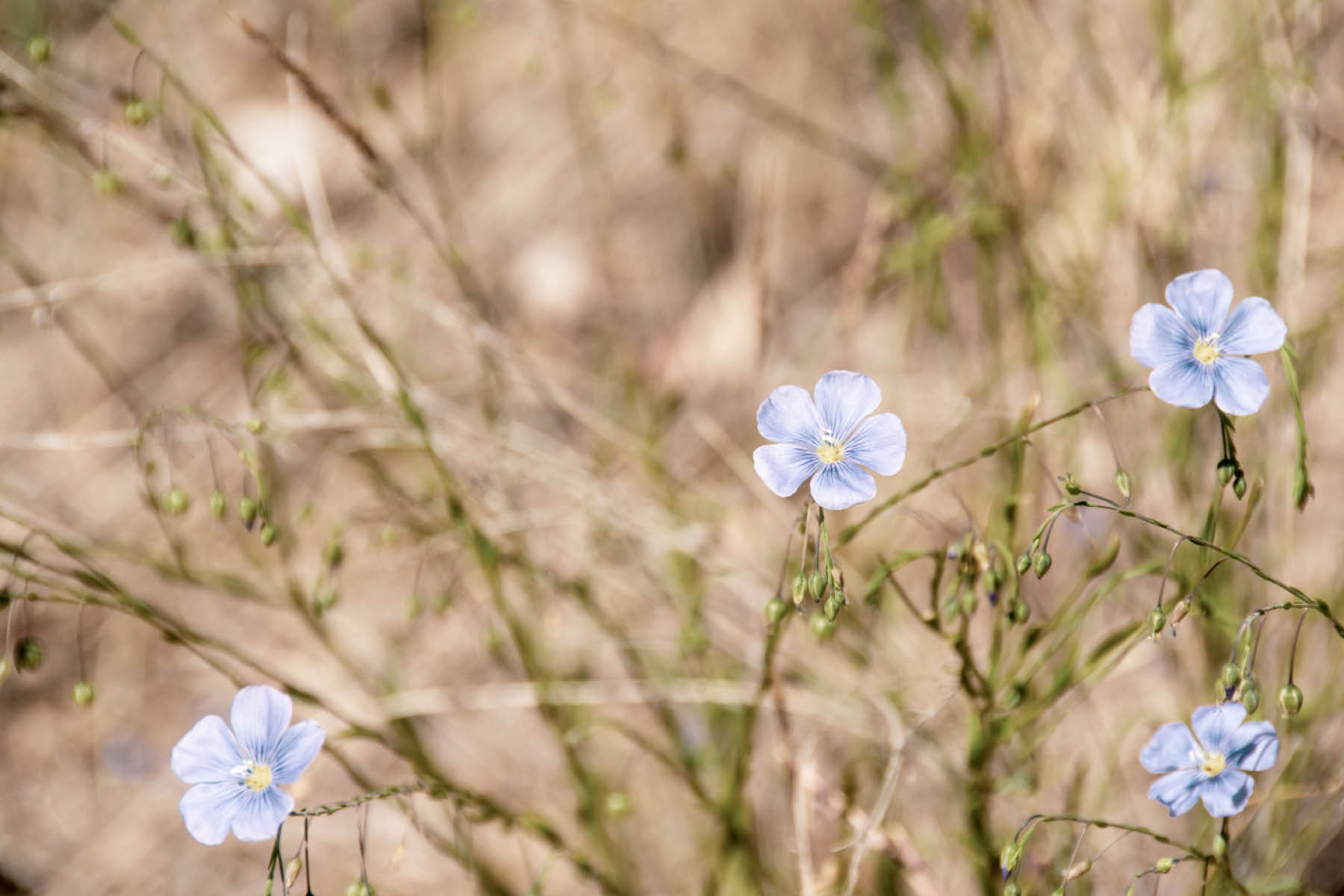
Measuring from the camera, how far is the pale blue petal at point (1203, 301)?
4.70ft

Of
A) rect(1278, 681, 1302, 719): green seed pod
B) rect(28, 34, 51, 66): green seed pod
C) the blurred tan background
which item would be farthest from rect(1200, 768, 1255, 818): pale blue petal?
rect(28, 34, 51, 66): green seed pod

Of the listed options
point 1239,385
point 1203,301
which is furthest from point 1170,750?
point 1203,301

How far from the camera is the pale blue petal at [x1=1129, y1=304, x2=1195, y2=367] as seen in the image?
1371 mm

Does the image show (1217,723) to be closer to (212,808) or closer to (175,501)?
(212,808)

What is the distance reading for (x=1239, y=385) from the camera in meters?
1.37

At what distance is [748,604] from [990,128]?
1.59m

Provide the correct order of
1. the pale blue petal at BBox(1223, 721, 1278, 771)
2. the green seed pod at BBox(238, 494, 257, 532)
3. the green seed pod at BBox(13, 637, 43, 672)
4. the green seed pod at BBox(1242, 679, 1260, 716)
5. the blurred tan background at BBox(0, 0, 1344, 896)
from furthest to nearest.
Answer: the blurred tan background at BBox(0, 0, 1344, 896) < the green seed pod at BBox(238, 494, 257, 532) < the green seed pod at BBox(13, 637, 43, 672) < the pale blue petal at BBox(1223, 721, 1278, 771) < the green seed pod at BBox(1242, 679, 1260, 716)

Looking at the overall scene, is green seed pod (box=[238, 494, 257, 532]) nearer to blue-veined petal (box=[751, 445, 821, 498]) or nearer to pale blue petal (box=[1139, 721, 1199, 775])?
blue-veined petal (box=[751, 445, 821, 498])

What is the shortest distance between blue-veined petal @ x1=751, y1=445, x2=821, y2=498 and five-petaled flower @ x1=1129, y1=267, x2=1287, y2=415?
461 millimetres

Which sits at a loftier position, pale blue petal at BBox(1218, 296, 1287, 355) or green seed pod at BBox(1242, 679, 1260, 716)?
pale blue petal at BBox(1218, 296, 1287, 355)

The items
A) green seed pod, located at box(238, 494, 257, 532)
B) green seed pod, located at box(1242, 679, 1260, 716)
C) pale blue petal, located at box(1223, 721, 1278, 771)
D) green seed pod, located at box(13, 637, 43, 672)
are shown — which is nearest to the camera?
green seed pod, located at box(1242, 679, 1260, 716)

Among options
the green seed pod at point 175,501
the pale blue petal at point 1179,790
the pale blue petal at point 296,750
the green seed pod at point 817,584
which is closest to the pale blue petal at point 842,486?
the green seed pod at point 817,584

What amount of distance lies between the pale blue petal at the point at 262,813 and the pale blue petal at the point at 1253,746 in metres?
1.32

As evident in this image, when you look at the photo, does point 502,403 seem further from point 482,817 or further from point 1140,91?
point 1140,91
